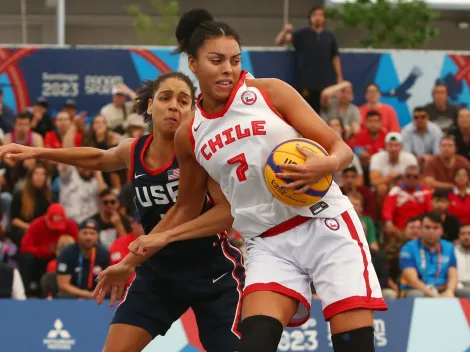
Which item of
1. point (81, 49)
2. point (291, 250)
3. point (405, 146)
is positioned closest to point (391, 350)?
point (291, 250)

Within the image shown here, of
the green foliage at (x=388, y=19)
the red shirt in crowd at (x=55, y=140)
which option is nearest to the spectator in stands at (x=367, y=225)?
the red shirt in crowd at (x=55, y=140)

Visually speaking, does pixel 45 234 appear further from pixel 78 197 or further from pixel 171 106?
pixel 171 106

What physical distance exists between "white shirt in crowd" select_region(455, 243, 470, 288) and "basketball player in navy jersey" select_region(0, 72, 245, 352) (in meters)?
4.60

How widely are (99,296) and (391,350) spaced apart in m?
3.21

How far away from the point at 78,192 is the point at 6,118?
192 cm

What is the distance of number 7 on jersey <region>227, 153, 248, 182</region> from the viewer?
438cm

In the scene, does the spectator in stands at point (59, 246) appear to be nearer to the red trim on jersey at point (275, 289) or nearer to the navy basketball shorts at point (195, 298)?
the navy basketball shorts at point (195, 298)

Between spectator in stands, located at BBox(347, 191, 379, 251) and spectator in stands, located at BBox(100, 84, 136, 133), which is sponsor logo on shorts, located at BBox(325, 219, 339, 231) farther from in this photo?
spectator in stands, located at BBox(100, 84, 136, 133)

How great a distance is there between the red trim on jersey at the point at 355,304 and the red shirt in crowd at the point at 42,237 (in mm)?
5972

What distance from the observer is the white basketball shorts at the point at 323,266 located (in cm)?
428

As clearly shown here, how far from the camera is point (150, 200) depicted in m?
5.27

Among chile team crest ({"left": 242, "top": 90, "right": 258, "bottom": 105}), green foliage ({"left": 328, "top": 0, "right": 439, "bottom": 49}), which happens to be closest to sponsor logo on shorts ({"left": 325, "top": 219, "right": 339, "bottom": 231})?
chile team crest ({"left": 242, "top": 90, "right": 258, "bottom": 105})

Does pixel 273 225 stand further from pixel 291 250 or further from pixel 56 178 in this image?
pixel 56 178

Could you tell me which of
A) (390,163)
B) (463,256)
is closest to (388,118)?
(390,163)
